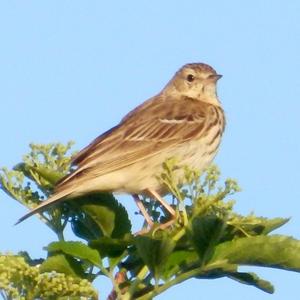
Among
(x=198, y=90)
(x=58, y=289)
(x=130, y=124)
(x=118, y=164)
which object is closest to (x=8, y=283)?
(x=58, y=289)

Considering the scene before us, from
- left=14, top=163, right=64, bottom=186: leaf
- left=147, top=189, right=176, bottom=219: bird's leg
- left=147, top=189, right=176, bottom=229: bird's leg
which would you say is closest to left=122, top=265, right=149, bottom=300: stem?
left=147, top=189, right=176, bottom=229: bird's leg

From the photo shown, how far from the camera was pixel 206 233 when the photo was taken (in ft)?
14.6

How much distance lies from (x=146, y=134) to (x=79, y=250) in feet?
16.8

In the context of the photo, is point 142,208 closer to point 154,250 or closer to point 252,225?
point 252,225

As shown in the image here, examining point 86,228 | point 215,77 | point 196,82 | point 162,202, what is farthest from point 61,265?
point 196,82

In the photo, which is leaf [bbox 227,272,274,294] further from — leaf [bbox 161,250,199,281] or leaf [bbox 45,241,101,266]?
leaf [bbox 45,241,101,266]

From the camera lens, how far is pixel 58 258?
470cm

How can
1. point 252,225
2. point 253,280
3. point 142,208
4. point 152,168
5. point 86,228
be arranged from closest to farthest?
point 253,280 < point 252,225 < point 86,228 < point 142,208 < point 152,168

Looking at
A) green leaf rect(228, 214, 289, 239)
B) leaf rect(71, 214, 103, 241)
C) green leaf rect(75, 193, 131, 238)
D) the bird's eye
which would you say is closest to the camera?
green leaf rect(228, 214, 289, 239)

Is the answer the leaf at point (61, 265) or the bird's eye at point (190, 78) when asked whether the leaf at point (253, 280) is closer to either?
the leaf at point (61, 265)

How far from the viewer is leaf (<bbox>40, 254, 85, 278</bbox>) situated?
467 cm

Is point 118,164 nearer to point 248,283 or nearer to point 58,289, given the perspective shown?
point 248,283

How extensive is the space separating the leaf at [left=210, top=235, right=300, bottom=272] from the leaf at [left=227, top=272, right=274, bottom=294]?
134 mm

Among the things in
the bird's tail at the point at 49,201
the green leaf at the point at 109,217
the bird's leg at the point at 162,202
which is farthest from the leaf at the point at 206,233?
the bird's leg at the point at 162,202
